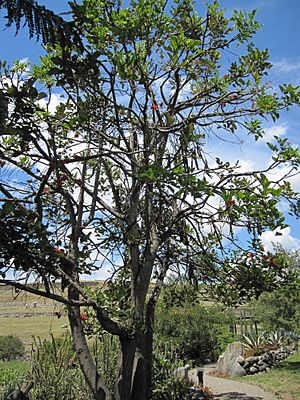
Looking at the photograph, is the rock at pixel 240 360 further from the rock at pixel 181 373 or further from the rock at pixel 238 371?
the rock at pixel 181 373

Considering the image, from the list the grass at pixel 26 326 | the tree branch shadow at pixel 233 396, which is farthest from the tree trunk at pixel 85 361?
the grass at pixel 26 326

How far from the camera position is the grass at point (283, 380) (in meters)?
9.95

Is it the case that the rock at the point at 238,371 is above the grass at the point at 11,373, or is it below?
below

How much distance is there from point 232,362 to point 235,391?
13.5 feet

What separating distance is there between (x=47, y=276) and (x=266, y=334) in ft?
51.5

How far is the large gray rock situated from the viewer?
47.3ft

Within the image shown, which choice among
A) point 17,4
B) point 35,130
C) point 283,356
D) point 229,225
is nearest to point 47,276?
point 35,130

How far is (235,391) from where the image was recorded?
10.9 metres

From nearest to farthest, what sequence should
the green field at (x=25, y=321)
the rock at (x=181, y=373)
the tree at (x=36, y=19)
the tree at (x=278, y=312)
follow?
1. the tree at (x=36, y=19)
2. the rock at (x=181, y=373)
3. the tree at (x=278, y=312)
4. the green field at (x=25, y=321)

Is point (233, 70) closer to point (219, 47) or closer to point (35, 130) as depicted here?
point (219, 47)

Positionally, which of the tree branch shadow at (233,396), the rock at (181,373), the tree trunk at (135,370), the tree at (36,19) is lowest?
the tree branch shadow at (233,396)

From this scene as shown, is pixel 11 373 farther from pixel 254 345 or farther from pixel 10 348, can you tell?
pixel 254 345

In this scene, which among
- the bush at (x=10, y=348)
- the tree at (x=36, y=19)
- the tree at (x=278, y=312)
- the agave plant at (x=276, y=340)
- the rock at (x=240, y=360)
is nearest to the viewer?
the tree at (x=36, y=19)

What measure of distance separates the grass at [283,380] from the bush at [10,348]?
886cm
